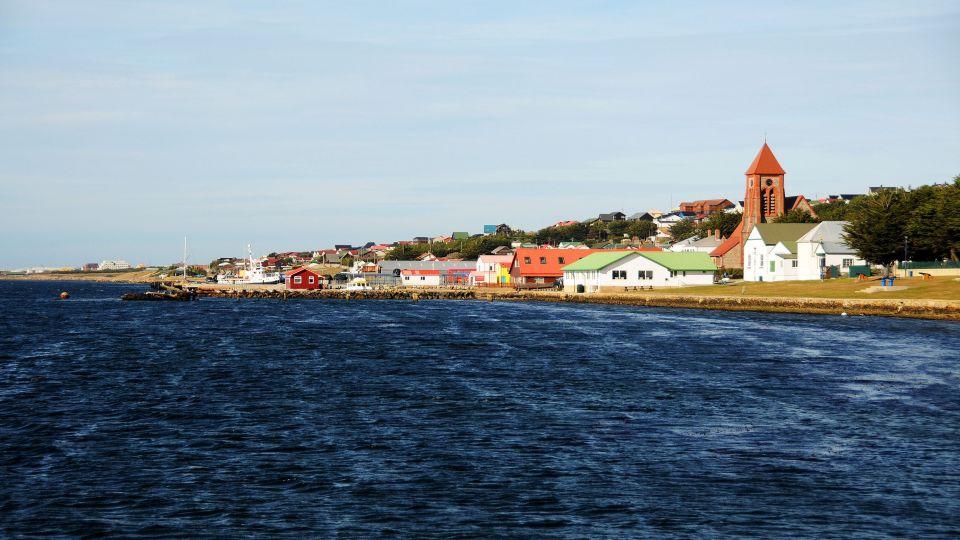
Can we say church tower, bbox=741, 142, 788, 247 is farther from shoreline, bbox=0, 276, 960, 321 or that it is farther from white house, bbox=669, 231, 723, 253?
shoreline, bbox=0, 276, 960, 321

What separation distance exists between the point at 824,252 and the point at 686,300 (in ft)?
70.0

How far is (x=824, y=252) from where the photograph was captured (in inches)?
4190

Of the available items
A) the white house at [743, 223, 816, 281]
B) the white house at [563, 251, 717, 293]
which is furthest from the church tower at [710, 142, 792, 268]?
the white house at [563, 251, 717, 293]

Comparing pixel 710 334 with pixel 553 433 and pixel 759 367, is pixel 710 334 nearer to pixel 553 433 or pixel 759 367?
pixel 759 367

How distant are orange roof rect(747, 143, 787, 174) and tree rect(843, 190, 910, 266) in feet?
171

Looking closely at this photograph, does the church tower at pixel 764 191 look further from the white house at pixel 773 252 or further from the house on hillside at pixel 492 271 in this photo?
the house on hillside at pixel 492 271

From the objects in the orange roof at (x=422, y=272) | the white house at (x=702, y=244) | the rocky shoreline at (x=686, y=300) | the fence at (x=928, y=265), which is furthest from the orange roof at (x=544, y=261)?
the fence at (x=928, y=265)

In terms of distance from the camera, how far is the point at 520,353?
49.9 m

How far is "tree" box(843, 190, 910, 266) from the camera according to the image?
306ft

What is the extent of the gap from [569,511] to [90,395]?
74.3 feet

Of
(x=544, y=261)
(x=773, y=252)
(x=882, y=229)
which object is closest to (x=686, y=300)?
(x=882, y=229)

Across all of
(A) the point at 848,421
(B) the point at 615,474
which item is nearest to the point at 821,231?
(A) the point at 848,421

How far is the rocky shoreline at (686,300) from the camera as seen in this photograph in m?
70.7

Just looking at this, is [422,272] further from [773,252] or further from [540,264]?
[773,252]
